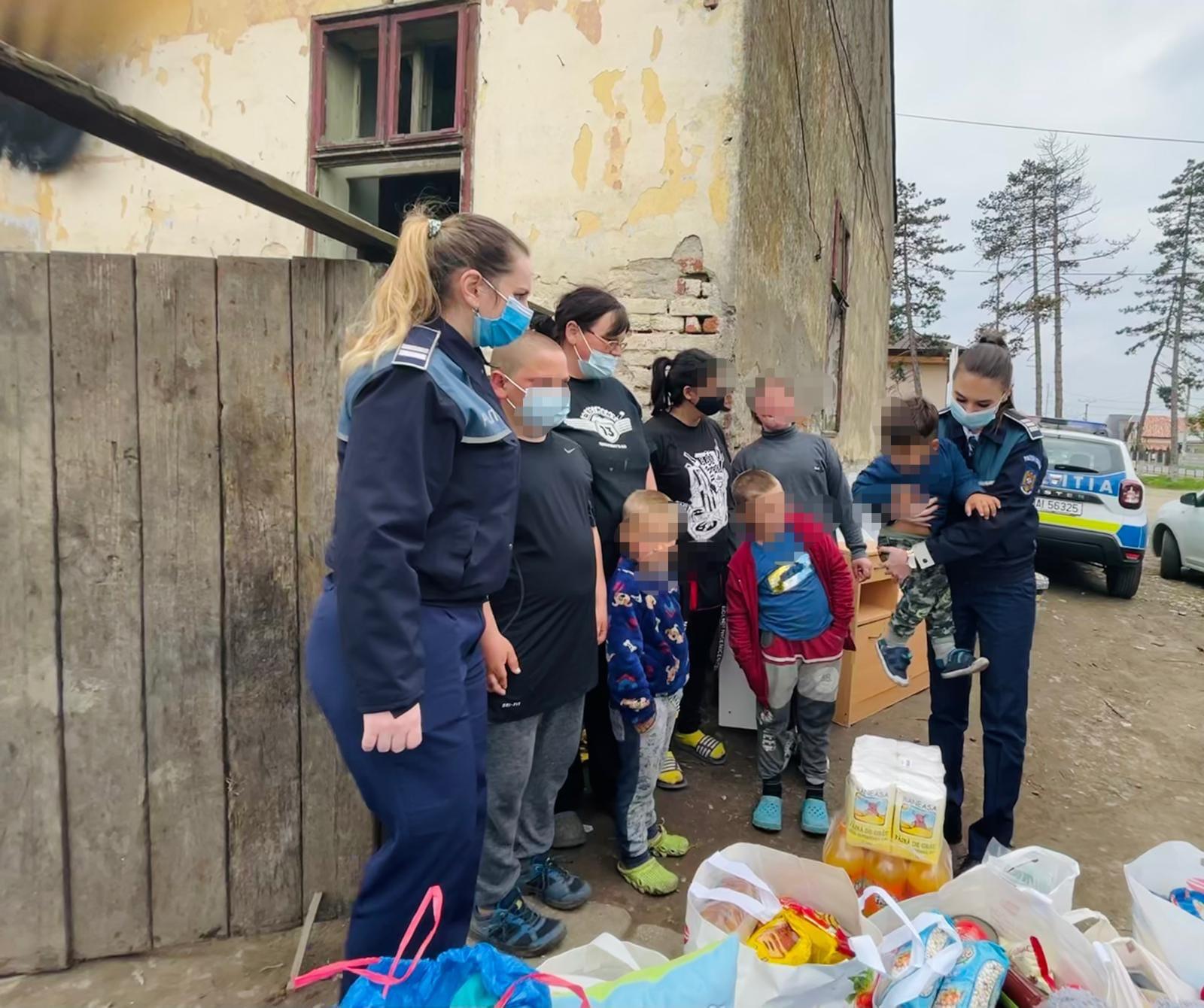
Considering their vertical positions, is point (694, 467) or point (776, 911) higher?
point (694, 467)

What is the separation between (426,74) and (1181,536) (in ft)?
32.5

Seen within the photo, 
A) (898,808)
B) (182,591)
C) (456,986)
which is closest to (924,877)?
(898,808)

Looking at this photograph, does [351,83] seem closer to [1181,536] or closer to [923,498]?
[923,498]

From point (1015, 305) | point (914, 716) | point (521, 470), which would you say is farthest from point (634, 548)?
point (1015, 305)

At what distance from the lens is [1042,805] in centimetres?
333

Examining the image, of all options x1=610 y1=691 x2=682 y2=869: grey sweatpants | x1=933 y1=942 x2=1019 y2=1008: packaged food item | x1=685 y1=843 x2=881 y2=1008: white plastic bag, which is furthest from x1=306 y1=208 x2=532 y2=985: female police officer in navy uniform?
x1=933 y1=942 x2=1019 y2=1008: packaged food item

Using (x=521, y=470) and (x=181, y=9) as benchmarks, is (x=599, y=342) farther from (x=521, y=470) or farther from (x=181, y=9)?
(x=181, y=9)

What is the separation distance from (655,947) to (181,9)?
6071 mm

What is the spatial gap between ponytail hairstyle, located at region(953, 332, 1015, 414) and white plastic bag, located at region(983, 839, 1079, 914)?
1454 millimetres

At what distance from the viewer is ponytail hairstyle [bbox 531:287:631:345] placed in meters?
2.65

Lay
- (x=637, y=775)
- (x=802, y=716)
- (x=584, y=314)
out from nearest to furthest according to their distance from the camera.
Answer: (x=637, y=775), (x=584, y=314), (x=802, y=716)

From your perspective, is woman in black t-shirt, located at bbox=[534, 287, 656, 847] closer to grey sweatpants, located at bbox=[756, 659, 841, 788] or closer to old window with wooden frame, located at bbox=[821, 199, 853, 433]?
grey sweatpants, located at bbox=[756, 659, 841, 788]

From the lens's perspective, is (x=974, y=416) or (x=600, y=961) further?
(x=974, y=416)

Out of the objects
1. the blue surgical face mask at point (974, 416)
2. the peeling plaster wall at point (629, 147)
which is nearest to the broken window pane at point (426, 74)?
the peeling plaster wall at point (629, 147)
